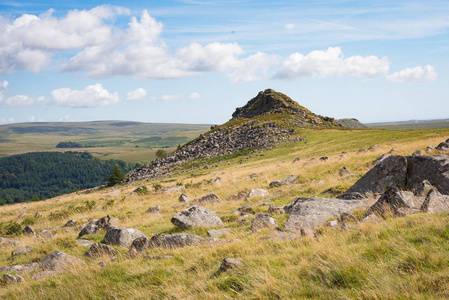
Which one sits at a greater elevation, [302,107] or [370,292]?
[302,107]

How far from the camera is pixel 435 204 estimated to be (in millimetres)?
9156

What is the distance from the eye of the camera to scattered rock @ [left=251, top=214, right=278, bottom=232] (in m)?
11.2

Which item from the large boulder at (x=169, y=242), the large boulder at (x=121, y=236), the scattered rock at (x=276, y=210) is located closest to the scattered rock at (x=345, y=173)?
the scattered rock at (x=276, y=210)

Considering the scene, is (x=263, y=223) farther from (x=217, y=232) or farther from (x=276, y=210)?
(x=276, y=210)

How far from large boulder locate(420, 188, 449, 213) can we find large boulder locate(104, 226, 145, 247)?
426 inches

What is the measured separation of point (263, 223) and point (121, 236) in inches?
234

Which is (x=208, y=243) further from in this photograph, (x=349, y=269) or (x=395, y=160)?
(x=395, y=160)

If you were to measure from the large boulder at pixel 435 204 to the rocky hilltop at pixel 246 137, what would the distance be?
173 feet

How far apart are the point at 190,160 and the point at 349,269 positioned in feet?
207

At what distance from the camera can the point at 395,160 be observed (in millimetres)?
14555

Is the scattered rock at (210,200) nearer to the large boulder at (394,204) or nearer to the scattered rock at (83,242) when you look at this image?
the scattered rock at (83,242)

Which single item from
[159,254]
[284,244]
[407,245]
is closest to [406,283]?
[407,245]

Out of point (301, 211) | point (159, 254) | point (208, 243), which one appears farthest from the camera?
point (301, 211)

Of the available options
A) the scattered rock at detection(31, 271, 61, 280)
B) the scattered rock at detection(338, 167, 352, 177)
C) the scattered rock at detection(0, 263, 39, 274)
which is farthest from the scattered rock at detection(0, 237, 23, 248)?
the scattered rock at detection(338, 167, 352, 177)
